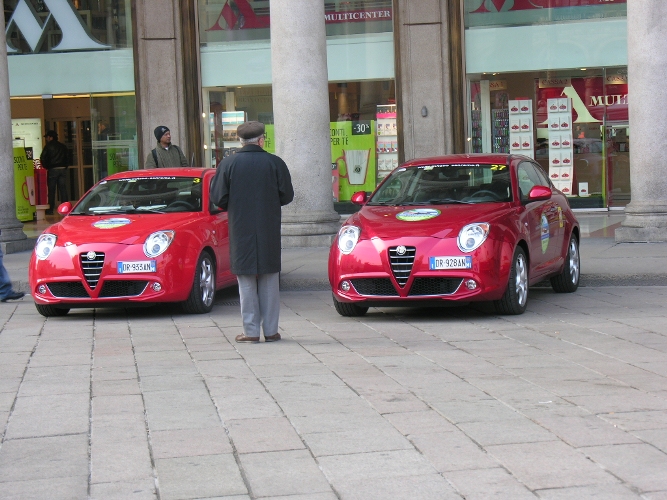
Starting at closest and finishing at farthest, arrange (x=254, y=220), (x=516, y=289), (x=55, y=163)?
1. (x=254, y=220)
2. (x=516, y=289)
3. (x=55, y=163)

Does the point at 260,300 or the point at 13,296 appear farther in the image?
the point at 13,296

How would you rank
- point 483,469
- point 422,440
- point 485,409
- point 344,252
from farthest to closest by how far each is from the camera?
1. point 344,252
2. point 485,409
3. point 422,440
4. point 483,469

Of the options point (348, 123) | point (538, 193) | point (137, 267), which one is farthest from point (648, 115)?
point (137, 267)

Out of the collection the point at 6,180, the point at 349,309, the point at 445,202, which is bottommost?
the point at 349,309

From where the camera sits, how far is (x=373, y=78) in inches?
829

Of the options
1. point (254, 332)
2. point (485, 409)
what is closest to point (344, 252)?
point (254, 332)

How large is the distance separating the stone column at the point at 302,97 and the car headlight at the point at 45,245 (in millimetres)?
5413

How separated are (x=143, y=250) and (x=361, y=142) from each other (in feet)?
37.6

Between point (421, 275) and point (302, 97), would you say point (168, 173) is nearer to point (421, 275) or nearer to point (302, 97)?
point (421, 275)

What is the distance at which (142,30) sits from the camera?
2136 centimetres

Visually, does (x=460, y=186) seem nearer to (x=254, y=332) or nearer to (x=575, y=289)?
(x=575, y=289)

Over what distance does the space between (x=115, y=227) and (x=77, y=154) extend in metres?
16.0

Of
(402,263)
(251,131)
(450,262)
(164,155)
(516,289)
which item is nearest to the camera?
(251,131)

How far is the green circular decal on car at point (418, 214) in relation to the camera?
1006 centimetres
